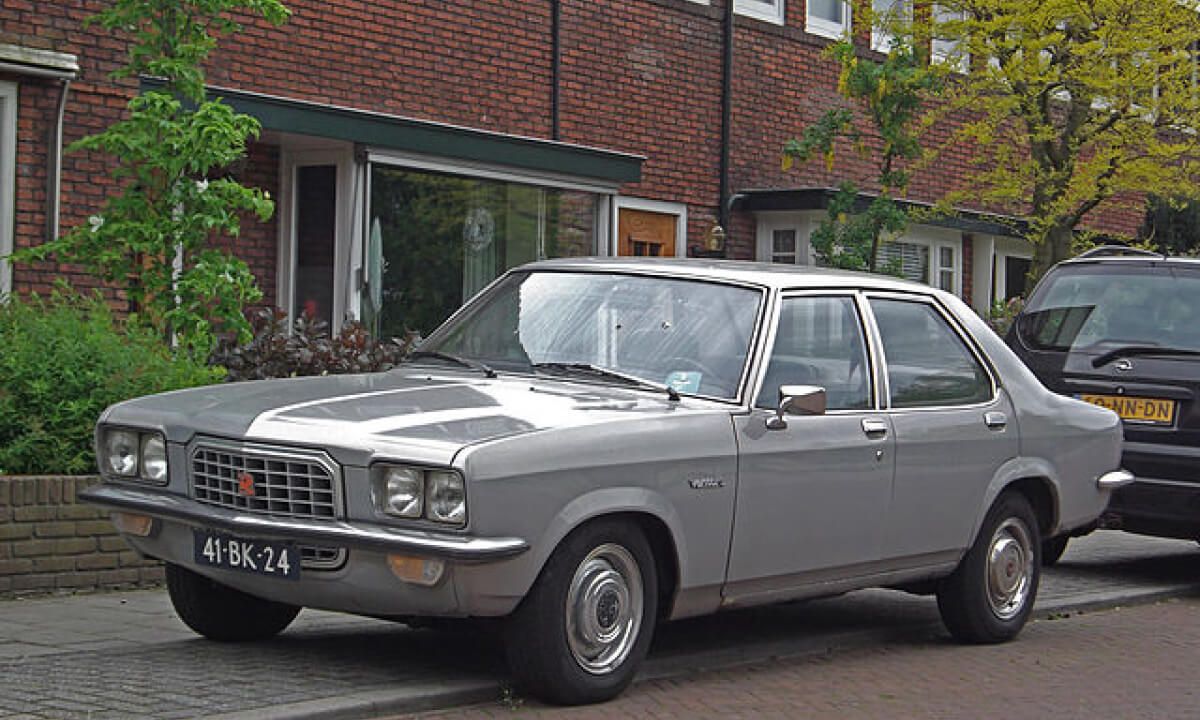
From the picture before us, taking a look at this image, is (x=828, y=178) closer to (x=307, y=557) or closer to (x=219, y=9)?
(x=219, y=9)

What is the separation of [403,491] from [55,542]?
11.1 ft

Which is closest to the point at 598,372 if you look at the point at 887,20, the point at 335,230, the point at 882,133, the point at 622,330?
the point at 622,330

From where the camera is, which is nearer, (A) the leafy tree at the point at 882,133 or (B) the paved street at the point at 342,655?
(B) the paved street at the point at 342,655

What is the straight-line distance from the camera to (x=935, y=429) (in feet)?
28.0

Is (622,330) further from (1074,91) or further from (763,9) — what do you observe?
(763,9)

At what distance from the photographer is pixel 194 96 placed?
11484 millimetres

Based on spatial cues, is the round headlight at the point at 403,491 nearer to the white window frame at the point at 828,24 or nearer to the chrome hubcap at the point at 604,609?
the chrome hubcap at the point at 604,609

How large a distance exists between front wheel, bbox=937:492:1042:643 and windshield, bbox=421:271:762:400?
5.96ft

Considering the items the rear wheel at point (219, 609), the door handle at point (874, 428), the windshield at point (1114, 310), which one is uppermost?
the windshield at point (1114, 310)

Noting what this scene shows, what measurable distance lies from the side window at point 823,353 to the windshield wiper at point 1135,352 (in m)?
3.65

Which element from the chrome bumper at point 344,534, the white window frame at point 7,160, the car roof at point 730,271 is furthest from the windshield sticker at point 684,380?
the white window frame at point 7,160

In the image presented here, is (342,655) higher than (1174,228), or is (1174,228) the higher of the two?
(1174,228)

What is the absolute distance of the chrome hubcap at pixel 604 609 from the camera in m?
6.78

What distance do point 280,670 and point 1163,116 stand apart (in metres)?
15.3
